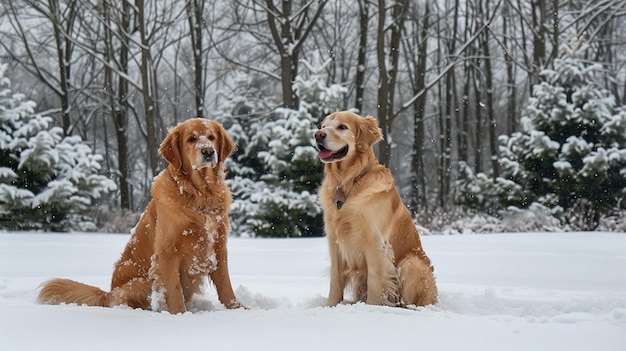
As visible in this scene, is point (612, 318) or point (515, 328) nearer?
point (515, 328)

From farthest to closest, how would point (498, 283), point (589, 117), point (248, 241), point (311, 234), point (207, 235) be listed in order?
point (589, 117) → point (311, 234) → point (248, 241) → point (498, 283) → point (207, 235)

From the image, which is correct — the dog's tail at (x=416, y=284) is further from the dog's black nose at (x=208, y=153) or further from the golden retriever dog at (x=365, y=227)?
the dog's black nose at (x=208, y=153)

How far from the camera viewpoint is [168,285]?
12.1ft

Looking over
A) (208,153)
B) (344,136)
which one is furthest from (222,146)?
(344,136)

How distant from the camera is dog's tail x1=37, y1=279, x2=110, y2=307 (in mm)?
3758

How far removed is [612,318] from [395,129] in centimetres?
2953

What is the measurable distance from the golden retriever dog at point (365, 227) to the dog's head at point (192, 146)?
76 cm

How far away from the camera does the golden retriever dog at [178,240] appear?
3.70 metres

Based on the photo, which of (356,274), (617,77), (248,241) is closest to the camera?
(356,274)

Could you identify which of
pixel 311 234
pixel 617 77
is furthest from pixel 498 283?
pixel 617 77

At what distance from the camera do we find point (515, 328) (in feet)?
9.44

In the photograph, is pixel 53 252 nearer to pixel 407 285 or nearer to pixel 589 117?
pixel 407 285

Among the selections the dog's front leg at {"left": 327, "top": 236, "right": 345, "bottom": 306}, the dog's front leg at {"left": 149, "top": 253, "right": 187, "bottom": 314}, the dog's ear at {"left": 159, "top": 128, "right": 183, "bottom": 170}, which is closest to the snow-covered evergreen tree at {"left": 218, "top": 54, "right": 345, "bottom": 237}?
the dog's front leg at {"left": 327, "top": 236, "right": 345, "bottom": 306}

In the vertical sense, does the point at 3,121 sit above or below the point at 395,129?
below
